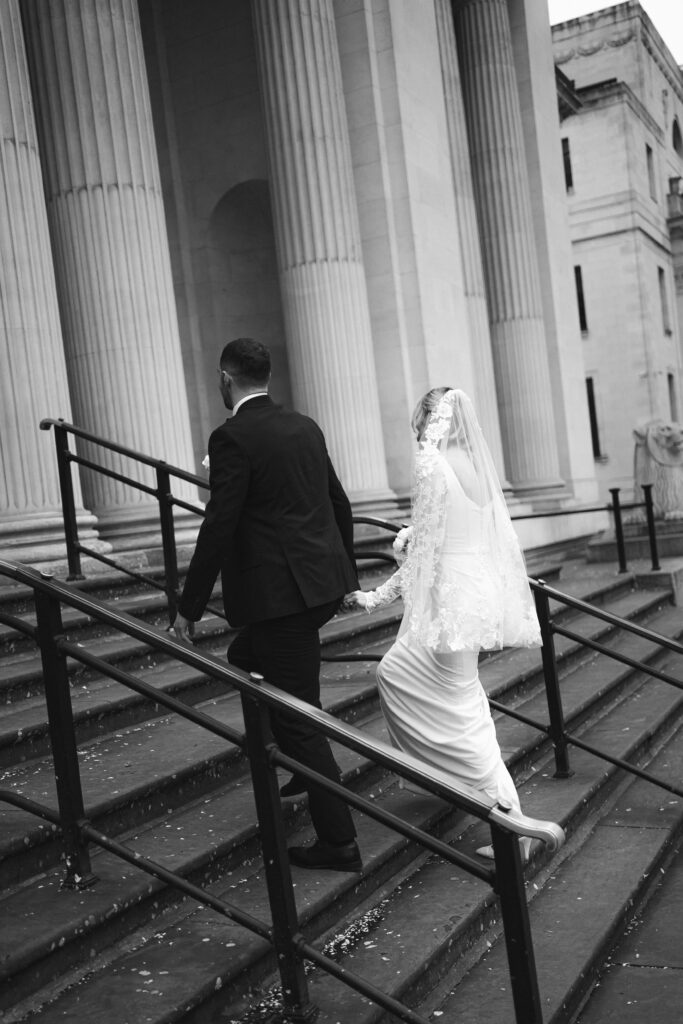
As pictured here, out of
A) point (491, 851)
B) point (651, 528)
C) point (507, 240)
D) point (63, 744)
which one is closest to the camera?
point (63, 744)

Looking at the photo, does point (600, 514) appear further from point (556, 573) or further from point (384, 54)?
point (384, 54)

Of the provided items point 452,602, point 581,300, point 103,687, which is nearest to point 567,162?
point 581,300

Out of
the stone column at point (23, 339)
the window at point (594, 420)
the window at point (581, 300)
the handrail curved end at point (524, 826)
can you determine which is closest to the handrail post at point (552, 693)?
the handrail curved end at point (524, 826)

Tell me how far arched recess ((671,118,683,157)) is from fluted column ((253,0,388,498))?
125 ft

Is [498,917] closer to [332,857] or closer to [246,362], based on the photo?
[332,857]

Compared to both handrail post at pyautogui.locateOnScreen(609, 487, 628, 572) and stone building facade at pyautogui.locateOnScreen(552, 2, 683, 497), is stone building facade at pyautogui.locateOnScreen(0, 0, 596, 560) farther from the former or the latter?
stone building facade at pyautogui.locateOnScreen(552, 2, 683, 497)

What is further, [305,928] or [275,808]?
[305,928]

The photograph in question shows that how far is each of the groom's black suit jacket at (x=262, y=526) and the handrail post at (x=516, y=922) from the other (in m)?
1.72

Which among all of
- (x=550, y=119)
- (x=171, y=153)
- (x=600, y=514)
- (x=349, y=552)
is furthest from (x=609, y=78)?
(x=349, y=552)

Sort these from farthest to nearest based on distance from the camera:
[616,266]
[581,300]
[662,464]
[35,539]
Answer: [581,300] → [616,266] → [662,464] → [35,539]

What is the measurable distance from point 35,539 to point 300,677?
3.71 meters

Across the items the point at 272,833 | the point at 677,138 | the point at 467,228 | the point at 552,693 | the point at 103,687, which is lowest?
the point at 552,693

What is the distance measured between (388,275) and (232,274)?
2677mm

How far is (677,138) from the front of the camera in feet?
149
